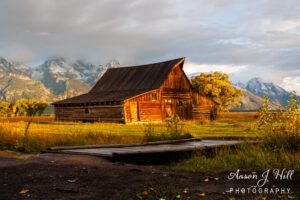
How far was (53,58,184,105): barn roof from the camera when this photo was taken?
40.7 meters

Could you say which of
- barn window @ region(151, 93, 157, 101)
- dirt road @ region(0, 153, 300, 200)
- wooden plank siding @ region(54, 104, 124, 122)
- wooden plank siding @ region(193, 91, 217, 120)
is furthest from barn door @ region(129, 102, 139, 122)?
dirt road @ region(0, 153, 300, 200)

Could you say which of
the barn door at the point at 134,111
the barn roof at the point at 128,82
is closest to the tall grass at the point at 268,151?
the barn door at the point at 134,111

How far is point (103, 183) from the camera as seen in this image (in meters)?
6.02

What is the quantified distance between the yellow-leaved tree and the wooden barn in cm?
1428

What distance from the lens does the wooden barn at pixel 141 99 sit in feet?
123

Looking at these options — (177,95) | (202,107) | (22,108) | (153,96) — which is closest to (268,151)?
(153,96)

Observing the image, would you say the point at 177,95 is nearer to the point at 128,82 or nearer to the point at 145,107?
the point at 145,107

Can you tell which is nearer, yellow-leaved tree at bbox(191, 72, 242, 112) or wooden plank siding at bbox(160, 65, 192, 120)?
wooden plank siding at bbox(160, 65, 192, 120)

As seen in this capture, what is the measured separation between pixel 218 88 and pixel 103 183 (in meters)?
57.2

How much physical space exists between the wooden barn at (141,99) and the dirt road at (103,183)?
28.2 m

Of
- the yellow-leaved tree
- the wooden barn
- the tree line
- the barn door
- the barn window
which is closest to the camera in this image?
the barn door

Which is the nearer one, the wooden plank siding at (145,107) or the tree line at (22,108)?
the wooden plank siding at (145,107)

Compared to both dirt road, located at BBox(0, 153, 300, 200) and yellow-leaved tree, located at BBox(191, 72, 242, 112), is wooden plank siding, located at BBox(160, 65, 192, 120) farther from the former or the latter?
dirt road, located at BBox(0, 153, 300, 200)

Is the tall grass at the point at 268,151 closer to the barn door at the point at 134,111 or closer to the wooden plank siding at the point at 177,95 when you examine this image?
the barn door at the point at 134,111
